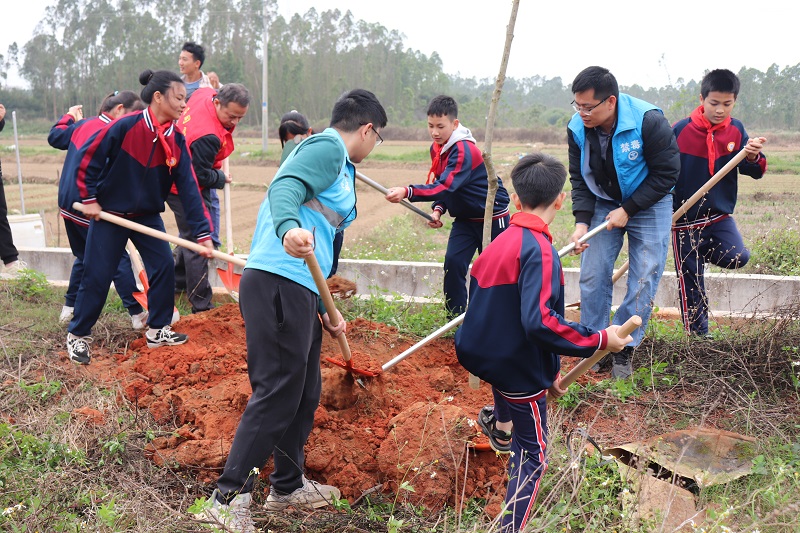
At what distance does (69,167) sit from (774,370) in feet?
15.8

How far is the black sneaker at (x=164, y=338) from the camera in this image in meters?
5.02

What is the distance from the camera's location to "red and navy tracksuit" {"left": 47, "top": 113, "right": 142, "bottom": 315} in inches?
201

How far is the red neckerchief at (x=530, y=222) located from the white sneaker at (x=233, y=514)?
1.52m

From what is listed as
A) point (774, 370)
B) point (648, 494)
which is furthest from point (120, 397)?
point (774, 370)

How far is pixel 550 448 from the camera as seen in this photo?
314 cm

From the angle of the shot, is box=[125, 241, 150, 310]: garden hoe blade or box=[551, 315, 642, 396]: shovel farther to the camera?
box=[125, 241, 150, 310]: garden hoe blade

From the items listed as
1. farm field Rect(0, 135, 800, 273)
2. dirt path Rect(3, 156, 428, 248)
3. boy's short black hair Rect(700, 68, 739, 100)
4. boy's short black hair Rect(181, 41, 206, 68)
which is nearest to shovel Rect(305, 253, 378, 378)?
boy's short black hair Rect(700, 68, 739, 100)

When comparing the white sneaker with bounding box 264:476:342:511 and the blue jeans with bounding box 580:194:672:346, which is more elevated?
the blue jeans with bounding box 580:194:672:346

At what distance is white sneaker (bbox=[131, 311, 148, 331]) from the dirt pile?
0.35m

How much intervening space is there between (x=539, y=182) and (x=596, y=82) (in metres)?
1.45

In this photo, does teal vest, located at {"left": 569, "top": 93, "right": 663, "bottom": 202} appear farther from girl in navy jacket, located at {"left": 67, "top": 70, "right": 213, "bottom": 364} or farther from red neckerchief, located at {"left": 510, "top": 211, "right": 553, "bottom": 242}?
girl in navy jacket, located at {"left": 67, "top": 70, "right": 213, "bottom": 364}

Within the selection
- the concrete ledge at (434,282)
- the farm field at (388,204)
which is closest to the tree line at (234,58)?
the farm field at (388,204)

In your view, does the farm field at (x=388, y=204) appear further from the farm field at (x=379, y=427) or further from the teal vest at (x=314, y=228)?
the teal vest at (x=314, y=228)

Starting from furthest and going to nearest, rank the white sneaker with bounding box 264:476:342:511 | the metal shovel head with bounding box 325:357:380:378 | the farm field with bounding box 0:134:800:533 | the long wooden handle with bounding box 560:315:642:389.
Answer: the metal shovel head with bounding box 325:357:380:378 → the white sneaker with bounding box 264:476:342:511 → the farm field with bounding box 0:134:800:533 → the long wooden handle with bounding box 560:315:642:389
